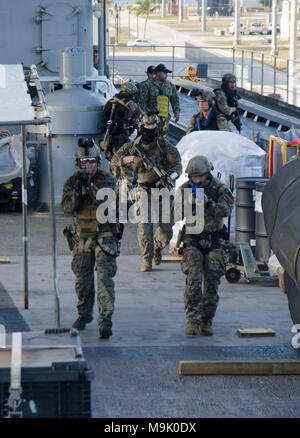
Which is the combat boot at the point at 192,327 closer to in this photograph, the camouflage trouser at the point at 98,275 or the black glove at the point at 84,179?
the camouflage trouser at the point at 98,275

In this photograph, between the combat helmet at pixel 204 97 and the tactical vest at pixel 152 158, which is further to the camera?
the combat helmet at pixel 204 97

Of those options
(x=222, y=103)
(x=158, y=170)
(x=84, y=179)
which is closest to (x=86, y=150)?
(x=84, y=179)

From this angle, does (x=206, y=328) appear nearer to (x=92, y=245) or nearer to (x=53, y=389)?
(x=92, y=245)

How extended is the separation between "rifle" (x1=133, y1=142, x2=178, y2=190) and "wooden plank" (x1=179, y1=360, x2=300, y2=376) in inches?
151

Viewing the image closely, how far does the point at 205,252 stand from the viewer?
9523 mm

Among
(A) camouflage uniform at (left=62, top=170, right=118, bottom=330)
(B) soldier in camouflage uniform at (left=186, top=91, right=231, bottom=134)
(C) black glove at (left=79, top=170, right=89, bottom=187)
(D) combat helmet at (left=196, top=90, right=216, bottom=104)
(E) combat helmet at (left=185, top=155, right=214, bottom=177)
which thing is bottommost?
(A) camouflage uniform at (left=62, top=170, right=118, bottom=330)

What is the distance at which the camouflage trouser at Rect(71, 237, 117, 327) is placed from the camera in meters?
9.27

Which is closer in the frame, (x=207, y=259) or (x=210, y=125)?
(x=207, y=259)

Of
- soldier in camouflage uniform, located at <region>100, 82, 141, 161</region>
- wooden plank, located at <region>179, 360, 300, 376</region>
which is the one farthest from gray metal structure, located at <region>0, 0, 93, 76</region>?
wooden plank, located at <region>179, 360, 300, 376</region>

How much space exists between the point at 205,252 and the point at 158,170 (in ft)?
8.44

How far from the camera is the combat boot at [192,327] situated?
9554mm

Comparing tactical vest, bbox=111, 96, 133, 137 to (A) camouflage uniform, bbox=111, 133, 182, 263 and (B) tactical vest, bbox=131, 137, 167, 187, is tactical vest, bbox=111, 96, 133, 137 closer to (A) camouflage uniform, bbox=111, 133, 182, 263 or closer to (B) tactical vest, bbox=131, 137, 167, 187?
(A) camouflage uniform, bbox=111, 133, 182, 263

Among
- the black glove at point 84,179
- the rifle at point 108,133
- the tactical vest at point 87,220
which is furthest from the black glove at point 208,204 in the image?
the rifle at point 108,133

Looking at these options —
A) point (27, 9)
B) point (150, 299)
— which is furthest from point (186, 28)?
point (150, 299)
